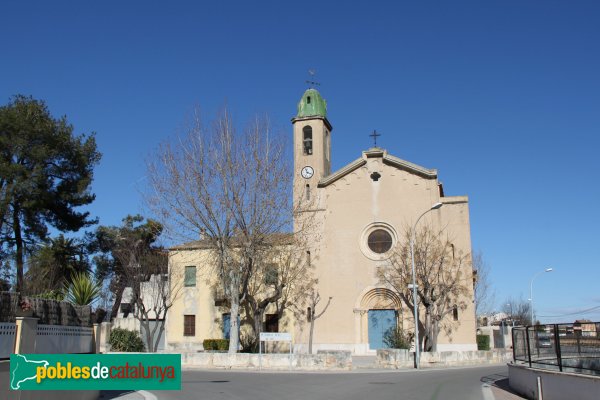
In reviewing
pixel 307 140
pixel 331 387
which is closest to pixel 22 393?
pixel 331 387

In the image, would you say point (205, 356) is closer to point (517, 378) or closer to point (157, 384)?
point (517, 378)

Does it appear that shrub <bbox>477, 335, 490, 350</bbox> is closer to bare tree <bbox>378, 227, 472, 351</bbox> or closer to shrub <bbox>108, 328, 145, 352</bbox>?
bare tree <bbox>378, 227, 472, 351</bbox>

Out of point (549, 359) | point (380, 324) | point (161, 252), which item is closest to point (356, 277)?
point (380, 324)

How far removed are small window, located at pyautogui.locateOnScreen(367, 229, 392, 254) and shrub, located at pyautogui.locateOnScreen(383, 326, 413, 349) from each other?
5.07 metres

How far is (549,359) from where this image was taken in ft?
45.5

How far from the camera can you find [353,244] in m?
36.0

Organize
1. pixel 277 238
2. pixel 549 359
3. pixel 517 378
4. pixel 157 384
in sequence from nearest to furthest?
pixel 157 384, pixel 549 359, pixel 517 378, pixel 277 238

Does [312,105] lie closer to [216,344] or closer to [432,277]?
[432,277]

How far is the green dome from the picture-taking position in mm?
38381

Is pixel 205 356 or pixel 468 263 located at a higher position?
pixel 468 263

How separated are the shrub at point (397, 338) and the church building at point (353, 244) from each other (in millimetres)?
320

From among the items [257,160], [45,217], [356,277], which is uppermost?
[257,160]

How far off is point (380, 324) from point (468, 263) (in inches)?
262

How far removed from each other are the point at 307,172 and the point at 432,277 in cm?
1111
